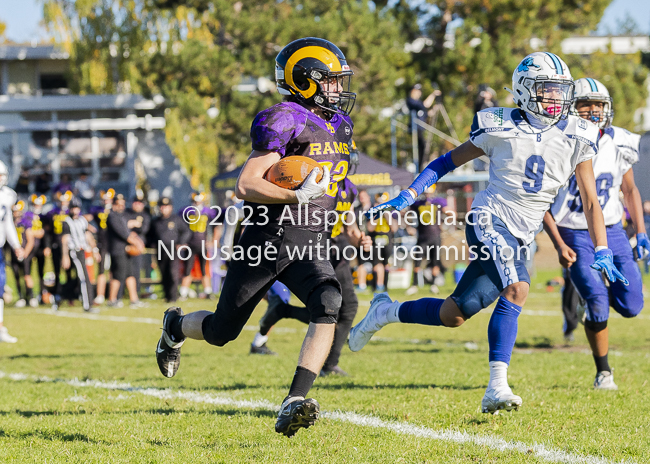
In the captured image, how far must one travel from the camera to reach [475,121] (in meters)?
4.63

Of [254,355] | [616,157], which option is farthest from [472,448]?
[254,355]

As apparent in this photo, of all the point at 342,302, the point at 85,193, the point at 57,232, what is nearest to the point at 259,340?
the point at 342,302

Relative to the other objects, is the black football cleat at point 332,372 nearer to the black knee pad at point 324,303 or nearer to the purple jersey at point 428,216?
the black knee pad at point 324,303

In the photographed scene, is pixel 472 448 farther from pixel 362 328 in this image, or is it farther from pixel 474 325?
pixel 474 325

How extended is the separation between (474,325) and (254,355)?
12.7ft

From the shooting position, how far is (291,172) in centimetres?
386

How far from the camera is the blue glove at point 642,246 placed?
5910mm

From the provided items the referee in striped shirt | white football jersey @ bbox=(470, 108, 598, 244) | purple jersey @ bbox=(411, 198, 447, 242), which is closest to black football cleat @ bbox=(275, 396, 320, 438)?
white football jersey @ bbox=(470, 108, 598, 244)

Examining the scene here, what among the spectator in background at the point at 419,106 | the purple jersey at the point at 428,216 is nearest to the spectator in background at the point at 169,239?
the purple jersey at the point at 428,216

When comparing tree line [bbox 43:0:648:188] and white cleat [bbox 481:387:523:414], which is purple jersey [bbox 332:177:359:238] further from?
tree line [bbox 43:0:648:188]

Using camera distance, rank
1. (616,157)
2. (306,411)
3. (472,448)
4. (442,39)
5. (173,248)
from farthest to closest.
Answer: (442,39) < (173,248) < (616,157) < (472,448) < (306,411)

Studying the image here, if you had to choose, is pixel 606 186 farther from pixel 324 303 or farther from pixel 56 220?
pixel 56 220

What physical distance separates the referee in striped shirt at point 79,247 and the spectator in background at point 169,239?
1349 millimetres

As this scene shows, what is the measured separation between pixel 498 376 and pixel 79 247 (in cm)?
1033
